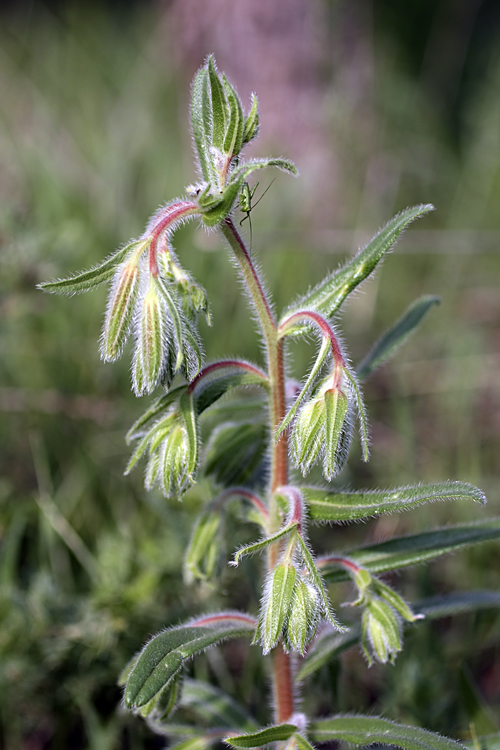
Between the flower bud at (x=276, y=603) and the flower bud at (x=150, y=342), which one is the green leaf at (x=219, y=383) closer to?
the flower bud at (x=150, y=342)

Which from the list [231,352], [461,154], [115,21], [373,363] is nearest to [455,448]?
[231,352]

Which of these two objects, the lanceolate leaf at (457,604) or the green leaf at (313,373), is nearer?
the green leaf at (313,373)

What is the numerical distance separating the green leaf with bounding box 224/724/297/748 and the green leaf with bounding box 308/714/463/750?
12 centimetres

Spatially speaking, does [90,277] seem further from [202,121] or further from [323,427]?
[323,427]

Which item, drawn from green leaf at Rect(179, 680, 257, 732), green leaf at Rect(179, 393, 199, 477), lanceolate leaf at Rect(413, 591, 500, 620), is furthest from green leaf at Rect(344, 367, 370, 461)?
green leaf at Rect(179, 680, 257, 732)

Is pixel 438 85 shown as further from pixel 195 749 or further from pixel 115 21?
pixel 195 749

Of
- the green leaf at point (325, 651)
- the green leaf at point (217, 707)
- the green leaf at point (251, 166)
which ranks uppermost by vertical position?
the green leaf at point (251, 166)

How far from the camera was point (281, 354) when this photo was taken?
5.00ft

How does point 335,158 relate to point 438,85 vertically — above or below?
below

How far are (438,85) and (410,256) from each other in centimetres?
320

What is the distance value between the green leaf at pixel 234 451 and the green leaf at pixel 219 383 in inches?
11.0

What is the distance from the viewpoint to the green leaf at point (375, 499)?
1354mm

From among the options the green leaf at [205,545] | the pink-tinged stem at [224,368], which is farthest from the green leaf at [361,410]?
the green leaf at [205,545]

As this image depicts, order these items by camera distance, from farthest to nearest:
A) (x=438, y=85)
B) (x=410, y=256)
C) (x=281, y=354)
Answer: (x=438, y=85) → (x=410, y=256) → (x=281, y=354)
